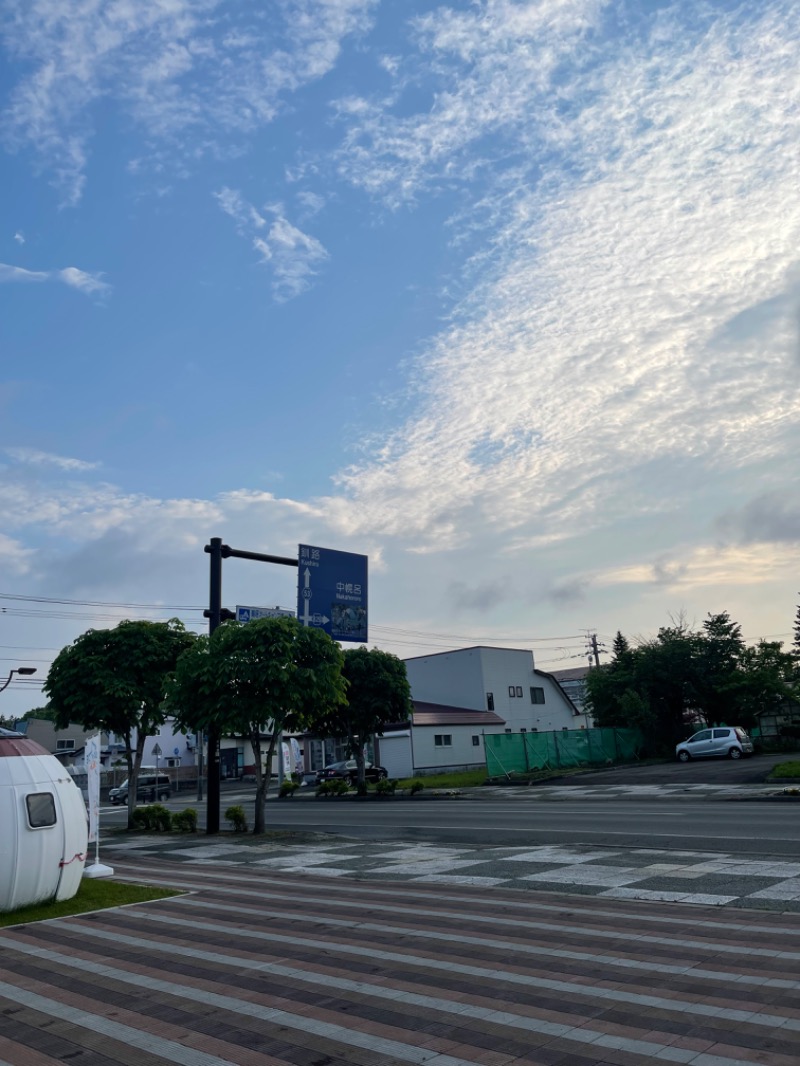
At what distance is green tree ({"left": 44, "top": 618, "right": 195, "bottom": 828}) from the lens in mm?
23984

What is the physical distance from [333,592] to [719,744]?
2362cm

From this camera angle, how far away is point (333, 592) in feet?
82.9

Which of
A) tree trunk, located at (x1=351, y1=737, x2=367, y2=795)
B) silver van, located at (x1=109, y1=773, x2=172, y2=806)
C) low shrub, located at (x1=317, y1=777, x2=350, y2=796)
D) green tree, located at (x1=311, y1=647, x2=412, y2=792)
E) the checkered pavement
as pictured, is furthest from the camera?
silver van, located at (x1=109, y1=773, x2=172, y2=806)

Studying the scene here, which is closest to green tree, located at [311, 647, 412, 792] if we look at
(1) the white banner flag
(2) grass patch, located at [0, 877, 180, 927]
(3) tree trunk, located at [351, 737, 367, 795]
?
(3) tree trunk, located at [351, 737, 367, 795]

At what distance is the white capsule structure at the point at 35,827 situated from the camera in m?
10.5

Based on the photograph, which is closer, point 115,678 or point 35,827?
point 35,827

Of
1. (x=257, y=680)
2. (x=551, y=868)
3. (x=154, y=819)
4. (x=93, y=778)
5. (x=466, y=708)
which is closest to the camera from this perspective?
(x=551, y=868)

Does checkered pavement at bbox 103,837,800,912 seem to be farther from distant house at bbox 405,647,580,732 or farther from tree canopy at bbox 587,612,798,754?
distant house at bbox 405,647,580,732

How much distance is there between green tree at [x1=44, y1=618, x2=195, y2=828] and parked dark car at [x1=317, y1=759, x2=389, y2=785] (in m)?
21.8

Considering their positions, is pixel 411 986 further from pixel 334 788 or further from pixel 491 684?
pixel 491 684

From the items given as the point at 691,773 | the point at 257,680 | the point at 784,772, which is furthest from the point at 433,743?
the point at 257,680

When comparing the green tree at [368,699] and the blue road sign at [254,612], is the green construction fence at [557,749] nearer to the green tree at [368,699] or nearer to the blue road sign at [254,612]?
the green tree at [368,699]

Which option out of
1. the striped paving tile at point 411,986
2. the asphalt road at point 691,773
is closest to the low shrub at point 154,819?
the striped paving tile at point 411,986

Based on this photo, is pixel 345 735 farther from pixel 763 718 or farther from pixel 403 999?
pixel 403 999
